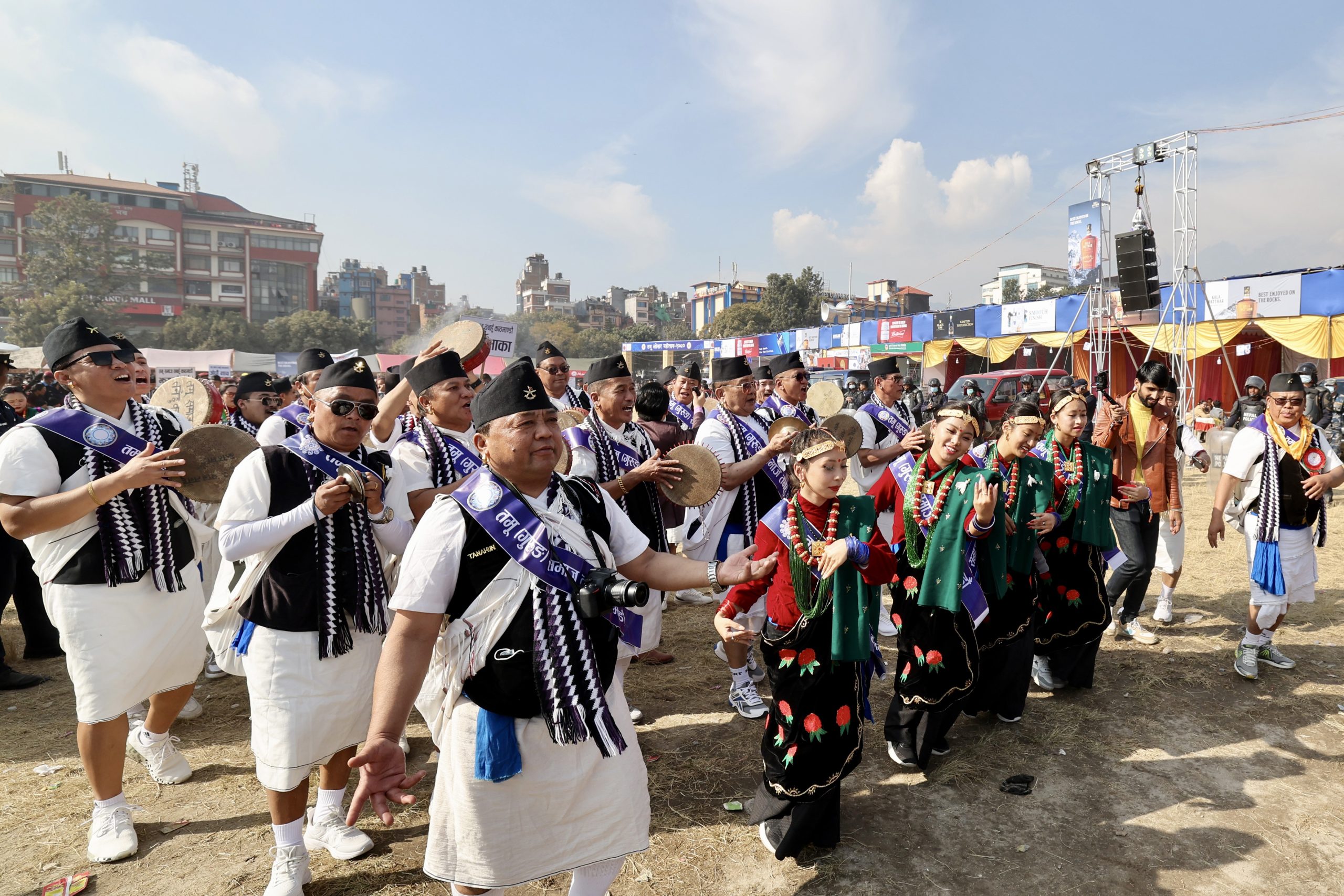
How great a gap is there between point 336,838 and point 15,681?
381cm

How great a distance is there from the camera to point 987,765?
12.9ft

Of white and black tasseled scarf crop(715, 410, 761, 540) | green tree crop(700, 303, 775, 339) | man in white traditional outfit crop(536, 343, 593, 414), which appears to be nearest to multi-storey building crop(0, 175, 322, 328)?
green tree crop(700, 303, 775, 339)

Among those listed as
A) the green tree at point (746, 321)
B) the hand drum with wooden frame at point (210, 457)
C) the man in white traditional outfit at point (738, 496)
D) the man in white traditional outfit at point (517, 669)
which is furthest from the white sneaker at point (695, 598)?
the green tree at point (746, 321)

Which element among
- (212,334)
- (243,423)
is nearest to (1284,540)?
(243,423)

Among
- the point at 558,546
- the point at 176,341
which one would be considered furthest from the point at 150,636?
the point at 176,341

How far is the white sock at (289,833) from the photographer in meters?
2.85

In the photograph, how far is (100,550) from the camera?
312cm

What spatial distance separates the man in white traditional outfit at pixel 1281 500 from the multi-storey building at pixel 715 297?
88547 millimetres

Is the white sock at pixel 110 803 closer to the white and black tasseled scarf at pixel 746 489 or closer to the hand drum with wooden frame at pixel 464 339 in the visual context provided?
the hand drum with wooden frame at pixel 464 339

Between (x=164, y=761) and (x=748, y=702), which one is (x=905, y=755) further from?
(x=164, y=761)

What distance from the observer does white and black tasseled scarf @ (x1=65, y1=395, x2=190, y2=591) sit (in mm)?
3131

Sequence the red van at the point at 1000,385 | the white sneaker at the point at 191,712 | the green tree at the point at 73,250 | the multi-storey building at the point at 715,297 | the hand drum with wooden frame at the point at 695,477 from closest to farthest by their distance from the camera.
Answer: the hand drum with wooden frame at the point at 695,477, the white sneaker at the point at 191,712, the red van at the point at 1000,385, the green tree at the point at 73,250, the multi-storey building at the point at 715,297

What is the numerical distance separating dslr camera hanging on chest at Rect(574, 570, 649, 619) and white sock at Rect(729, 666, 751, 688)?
2.75 meters

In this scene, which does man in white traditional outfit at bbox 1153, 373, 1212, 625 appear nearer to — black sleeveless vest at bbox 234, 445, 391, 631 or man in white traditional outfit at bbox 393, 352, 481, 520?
man in white traditional outfit at bbox 393, 352, 481, 520
